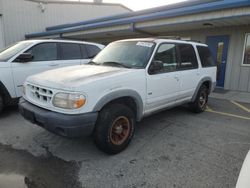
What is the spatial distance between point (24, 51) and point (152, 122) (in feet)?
12.2

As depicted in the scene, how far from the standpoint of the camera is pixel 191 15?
25.6ft

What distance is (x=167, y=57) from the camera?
13.9 ft

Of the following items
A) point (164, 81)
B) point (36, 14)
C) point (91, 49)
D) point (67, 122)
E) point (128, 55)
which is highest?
point (36, 14)

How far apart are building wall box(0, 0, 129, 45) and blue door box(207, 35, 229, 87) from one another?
1412 centimetres

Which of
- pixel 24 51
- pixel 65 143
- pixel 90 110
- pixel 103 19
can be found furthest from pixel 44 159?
pixel 103 19

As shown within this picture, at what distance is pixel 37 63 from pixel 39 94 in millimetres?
2678

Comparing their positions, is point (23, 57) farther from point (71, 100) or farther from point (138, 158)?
point (138, 158)

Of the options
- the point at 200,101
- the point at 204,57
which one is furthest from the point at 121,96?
the point at 204,57

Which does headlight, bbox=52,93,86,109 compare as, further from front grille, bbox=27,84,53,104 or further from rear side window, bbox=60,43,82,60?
rear side window, bbox=60,43,82,60

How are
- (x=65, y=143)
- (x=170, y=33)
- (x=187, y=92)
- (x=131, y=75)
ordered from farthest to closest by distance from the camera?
(x=170, y=33), (x=187, y=92), (x=65, y=143), (x=131, y=75)

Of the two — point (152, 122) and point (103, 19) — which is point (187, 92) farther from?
point (103, 19)

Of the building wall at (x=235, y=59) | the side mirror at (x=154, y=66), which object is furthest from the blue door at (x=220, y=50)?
the side mirror at (x=154, y=66)

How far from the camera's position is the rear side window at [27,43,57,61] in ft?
18.2

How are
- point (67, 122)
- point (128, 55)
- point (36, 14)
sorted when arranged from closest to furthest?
point (67, 122), point (128, 55), point (36, 14)
